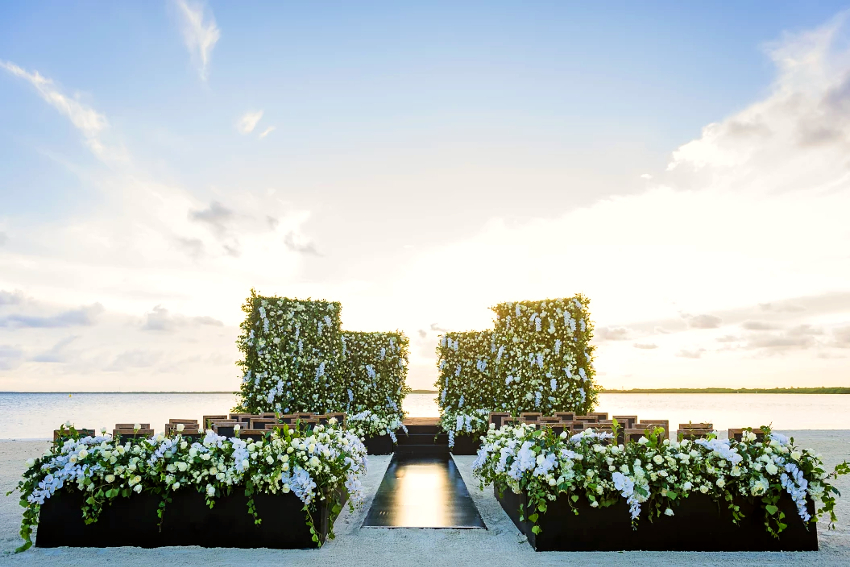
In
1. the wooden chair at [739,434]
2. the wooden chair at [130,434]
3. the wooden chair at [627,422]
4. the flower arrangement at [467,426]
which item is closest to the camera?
the wooden chair at [130,434]

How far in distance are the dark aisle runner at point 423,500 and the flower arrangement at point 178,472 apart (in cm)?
118

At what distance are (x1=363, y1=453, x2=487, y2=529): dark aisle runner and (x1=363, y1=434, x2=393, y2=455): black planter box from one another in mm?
2381

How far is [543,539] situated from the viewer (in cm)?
563

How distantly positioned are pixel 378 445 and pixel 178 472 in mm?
8539

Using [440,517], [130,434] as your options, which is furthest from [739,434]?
[130,434]

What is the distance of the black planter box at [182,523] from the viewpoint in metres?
5.72

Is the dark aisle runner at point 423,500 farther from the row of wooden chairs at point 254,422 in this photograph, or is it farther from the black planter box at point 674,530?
the row of wooden chairs at point 254,422

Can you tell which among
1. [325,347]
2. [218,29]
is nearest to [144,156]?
[218,29]

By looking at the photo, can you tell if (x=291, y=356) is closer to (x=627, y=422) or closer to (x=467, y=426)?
→ (x=467, y=426)

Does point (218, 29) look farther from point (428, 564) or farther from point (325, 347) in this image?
point (428, 564)

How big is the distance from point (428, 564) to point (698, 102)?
31.8 feet

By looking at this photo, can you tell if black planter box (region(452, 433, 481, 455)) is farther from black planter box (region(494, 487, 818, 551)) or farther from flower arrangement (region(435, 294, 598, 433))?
black planter box (region(494, 487, 818, 551))

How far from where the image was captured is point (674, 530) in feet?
18.5

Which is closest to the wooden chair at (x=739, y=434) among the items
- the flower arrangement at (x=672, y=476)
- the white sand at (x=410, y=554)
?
the flower arrangement at (x=672, y=476)
